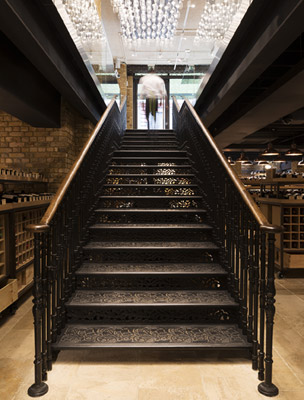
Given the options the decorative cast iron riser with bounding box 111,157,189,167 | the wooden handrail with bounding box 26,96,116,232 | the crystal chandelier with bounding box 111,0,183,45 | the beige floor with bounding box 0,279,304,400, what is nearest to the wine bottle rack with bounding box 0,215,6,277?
the beige floor with bounding box 0,279,304,400

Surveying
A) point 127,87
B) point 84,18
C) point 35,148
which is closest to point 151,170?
point 35,148

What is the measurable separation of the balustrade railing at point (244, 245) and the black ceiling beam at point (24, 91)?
7.82 feet

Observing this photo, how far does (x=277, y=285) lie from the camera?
4473mm

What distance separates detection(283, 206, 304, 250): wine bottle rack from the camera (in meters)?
4.96

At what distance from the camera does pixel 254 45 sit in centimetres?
390

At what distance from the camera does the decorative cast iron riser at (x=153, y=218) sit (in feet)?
12.4

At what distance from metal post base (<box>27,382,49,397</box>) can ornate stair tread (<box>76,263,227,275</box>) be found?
944 mm

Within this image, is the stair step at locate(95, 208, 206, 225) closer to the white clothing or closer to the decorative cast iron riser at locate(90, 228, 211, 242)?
the decorative cast iron riser at locate(90, 228, 211, 242)

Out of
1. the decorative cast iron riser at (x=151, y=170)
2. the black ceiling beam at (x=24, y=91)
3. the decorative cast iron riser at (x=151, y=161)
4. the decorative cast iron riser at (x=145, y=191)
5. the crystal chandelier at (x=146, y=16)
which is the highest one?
the crystal chandelier at (x=146, y=16)

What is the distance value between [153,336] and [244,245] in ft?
3.28

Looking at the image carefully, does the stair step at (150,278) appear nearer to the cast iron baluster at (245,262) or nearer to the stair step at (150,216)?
the cast iron baluster at (245,262)

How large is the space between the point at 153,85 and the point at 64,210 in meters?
4.49

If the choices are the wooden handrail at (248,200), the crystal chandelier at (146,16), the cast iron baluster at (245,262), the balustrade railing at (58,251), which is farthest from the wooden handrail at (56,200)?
the crystal chandelier at (146,16)

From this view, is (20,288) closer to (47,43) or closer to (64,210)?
(64,210)
